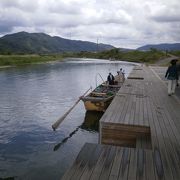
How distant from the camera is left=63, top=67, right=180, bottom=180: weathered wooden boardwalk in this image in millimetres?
6492

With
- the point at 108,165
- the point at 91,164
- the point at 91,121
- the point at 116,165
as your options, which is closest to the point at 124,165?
the point at 116,165

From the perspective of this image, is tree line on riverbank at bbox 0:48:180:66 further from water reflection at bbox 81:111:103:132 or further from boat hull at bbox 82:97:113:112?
boat hull at bbox 82:97:113:112

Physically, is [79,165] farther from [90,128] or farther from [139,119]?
[90,128]

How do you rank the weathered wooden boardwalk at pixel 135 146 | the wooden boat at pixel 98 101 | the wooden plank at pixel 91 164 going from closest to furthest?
the wooden plank at pixel 91 164 → the weathered wooden boardwalk at pixel 135 146 → the wooden boat at pixel 98 101

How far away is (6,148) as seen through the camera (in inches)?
557

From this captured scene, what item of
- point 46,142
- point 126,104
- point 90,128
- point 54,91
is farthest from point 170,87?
point 54,91

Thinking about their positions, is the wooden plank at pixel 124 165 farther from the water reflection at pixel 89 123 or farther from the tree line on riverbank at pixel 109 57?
the tree line on riverbank at pixel 109 57

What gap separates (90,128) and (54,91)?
15.3 meters

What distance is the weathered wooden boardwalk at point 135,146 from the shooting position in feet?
21.3

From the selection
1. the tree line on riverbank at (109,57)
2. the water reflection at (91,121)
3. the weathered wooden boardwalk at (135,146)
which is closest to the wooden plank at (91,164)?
the weathered wooden boardwalk at (135,146)

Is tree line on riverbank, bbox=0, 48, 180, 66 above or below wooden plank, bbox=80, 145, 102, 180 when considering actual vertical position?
below

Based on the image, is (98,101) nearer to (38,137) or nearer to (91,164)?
(38,137)

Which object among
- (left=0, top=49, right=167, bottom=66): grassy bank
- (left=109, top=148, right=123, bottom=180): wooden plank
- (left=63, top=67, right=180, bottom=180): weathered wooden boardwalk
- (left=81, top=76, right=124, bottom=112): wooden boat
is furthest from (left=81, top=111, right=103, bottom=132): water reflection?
(left=0, top=49, right=167, bottom=66): grassy bank

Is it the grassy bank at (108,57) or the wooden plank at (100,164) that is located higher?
the wooden plank at (100,164)
